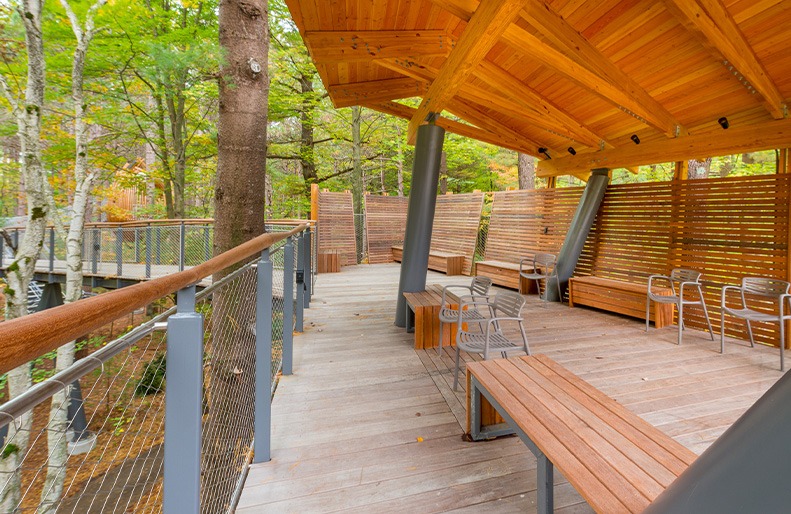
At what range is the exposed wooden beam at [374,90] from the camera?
4922 millimetres

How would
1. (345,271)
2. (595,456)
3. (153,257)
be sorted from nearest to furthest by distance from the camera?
(595,456)
(153,257)
(345,271)

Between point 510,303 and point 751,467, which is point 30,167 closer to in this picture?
point 510,303

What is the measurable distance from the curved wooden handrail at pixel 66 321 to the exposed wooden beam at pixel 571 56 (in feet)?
9.77

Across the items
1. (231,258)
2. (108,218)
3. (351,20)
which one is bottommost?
(231,258)

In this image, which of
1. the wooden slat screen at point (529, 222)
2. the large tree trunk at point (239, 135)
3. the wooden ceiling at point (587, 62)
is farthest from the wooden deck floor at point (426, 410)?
the wooden ceiling at point (587, 62)

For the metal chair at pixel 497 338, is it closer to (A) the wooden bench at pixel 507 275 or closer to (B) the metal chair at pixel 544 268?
(B) the metal chair at pixel 544 268

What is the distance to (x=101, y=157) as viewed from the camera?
6.79 meters

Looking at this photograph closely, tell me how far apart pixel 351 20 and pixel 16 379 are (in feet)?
16.8

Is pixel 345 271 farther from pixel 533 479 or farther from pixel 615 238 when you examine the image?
pixel 533 479

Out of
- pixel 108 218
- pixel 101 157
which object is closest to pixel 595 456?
pixel 101 157

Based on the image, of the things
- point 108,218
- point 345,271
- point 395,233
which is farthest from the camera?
point 108,218

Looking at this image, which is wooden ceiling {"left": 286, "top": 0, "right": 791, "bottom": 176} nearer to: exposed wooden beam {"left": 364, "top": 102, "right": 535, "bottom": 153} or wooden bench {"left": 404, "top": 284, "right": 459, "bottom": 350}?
exposed wooden beam {"left": 364, "top": 102, "right": 535, "bottom": 153}

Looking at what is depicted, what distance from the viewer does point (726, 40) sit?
3059 mm

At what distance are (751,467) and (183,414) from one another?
4.07ft
